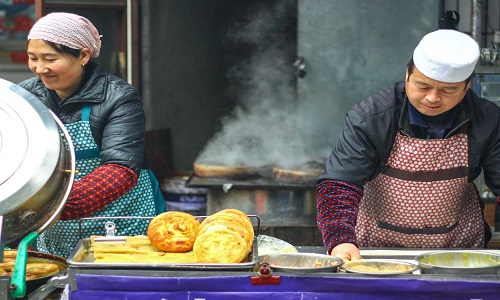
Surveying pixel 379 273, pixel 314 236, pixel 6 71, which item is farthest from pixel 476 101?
pixel 6 71

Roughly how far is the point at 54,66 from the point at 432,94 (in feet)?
5.13

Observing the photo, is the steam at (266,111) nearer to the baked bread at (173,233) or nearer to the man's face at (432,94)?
the man's face at (432,94)

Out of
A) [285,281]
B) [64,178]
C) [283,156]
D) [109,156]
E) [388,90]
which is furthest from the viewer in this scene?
[283,156]

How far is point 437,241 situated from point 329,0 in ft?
10.5

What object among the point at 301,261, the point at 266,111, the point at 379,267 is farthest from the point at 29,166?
the point at 266,111

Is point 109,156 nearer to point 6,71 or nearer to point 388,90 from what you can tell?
point 388,90

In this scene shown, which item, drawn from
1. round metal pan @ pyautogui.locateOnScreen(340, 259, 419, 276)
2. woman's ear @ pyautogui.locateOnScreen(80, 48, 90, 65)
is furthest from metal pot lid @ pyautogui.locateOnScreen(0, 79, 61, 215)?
round metal pan @ pyautogui.locateOnScreen(340, 259, 419, 276)

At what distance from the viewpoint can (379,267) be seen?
2.59 m

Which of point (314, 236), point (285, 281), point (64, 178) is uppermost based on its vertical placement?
point (64, 178)

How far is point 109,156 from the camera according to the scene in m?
3.24

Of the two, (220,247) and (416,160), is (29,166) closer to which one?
(220,247)

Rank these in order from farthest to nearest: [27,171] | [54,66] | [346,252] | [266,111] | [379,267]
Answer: [266,111] < [54,66] < [346,252] < [379,267] < [27,171]

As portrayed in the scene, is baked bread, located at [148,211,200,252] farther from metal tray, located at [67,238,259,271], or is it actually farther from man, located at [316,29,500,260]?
man, located at [316,29,500,260]

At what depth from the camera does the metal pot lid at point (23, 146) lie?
92.5 inches
